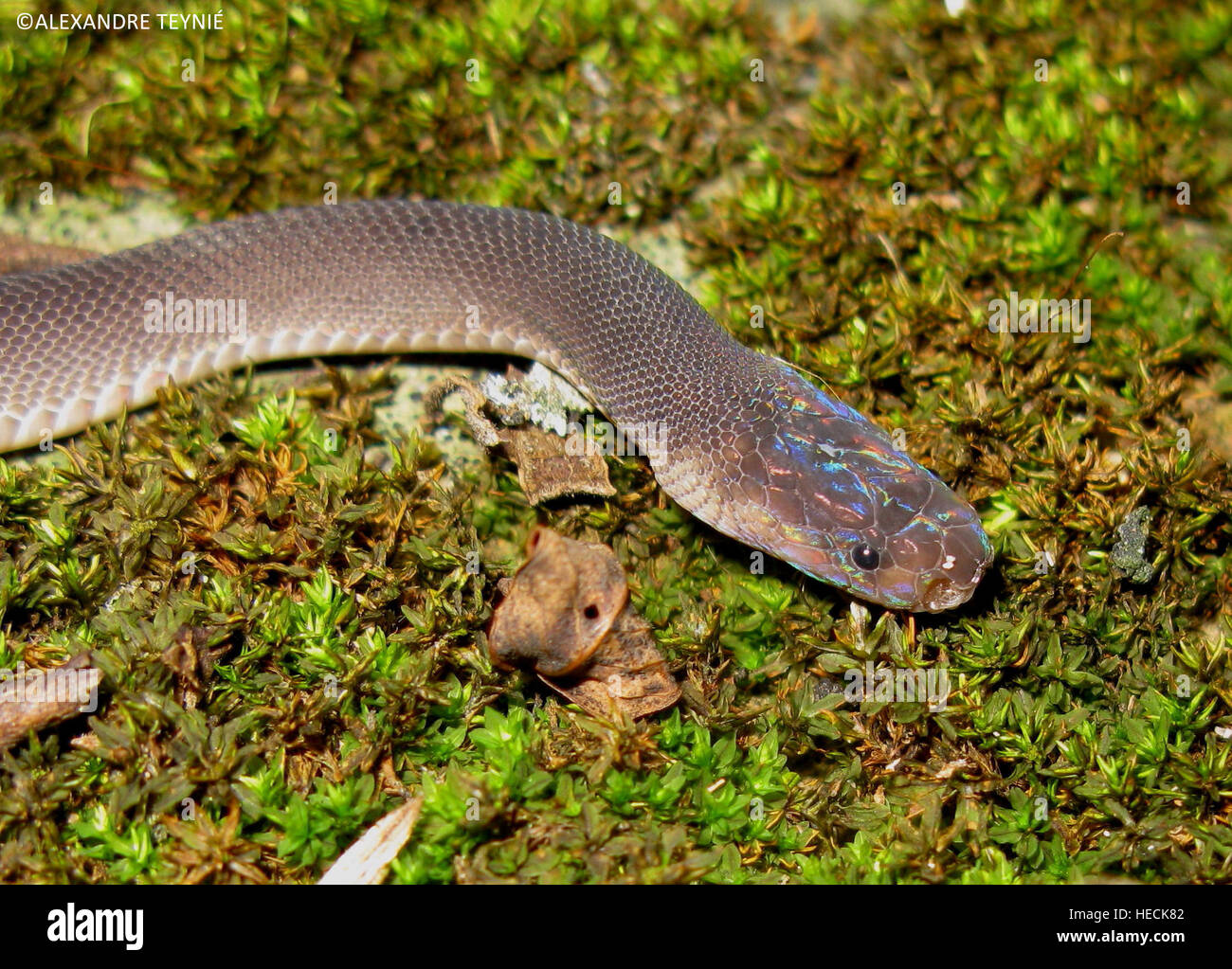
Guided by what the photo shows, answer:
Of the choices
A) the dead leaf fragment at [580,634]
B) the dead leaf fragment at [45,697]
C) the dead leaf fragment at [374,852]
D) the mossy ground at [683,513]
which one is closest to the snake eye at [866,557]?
the mossy ground at [683,513]

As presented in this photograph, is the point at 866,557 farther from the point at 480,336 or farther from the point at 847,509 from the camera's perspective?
the point at 480,336

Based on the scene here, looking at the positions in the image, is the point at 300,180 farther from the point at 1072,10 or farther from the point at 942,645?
the point at 1072,10

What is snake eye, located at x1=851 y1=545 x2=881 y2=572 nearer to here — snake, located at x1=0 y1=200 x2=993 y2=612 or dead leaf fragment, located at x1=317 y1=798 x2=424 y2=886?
snake, located at x1=0 y1=200 x2=993 y2=612

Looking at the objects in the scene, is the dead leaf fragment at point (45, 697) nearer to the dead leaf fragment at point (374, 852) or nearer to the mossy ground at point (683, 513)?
the mossy ground at point (683, 513)

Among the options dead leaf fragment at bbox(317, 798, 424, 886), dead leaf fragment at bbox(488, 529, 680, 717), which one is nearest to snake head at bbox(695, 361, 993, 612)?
dead leaf fragment at bbox(488, 529, 680, 717)
